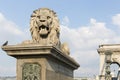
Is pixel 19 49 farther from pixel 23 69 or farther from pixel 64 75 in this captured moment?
pixel 64 75

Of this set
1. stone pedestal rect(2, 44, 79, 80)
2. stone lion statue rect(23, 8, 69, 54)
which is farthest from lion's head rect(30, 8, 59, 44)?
stone pedestal rect(2, 44, 79, 80)

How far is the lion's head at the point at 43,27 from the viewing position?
10367 millimetres

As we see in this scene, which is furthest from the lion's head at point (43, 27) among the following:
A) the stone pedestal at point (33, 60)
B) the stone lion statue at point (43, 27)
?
the stone pedestal at point (33, 60)

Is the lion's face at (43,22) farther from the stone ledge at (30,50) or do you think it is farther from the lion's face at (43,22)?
the stone ledge at (30,50)

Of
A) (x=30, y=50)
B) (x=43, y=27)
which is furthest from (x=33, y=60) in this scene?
(x=43, y=27)

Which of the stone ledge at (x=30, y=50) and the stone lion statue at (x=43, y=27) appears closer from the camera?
the stone ledge at (x=30, y=50)

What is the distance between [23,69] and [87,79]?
8414 centimetres

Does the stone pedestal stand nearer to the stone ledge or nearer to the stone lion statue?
the stone ledge

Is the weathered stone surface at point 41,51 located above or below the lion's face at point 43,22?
below

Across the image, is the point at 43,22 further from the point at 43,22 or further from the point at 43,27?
the point at 43,27

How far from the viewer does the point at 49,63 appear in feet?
31.7

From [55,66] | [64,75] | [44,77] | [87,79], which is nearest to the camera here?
[44,77]

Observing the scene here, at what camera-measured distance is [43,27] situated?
1044 centimetres

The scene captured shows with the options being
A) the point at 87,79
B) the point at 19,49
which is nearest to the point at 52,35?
the point at 19,49
